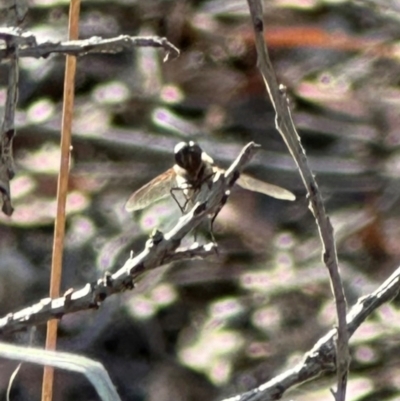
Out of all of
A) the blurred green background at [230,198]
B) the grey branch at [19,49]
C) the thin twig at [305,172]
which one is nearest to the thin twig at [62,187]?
the grey branch at [19,49]

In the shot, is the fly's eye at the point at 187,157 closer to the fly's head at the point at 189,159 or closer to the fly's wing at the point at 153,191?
the fly's head at the point at 189,159

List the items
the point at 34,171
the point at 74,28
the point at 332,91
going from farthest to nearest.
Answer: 1. the point at 332,91
2. the point at 34,171
3. the point at 74,28

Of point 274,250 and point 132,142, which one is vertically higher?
point 132,142

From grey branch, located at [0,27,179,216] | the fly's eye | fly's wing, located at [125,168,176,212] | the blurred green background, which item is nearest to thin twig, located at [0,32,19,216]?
grey branch, located at [0,27,179,216]

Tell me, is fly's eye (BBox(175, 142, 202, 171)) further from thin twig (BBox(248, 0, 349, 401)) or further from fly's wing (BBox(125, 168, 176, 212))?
thin twig (BBox(248, 0, 349, 401))

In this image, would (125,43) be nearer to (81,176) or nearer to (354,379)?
(354,379)

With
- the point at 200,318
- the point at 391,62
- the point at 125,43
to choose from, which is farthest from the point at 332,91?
the point at 125,43

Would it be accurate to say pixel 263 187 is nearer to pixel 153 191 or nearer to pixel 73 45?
pixel 153 191

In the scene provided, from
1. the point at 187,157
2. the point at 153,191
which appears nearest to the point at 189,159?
the point at 187,157

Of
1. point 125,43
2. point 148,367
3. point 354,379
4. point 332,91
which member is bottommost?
point 125,43
